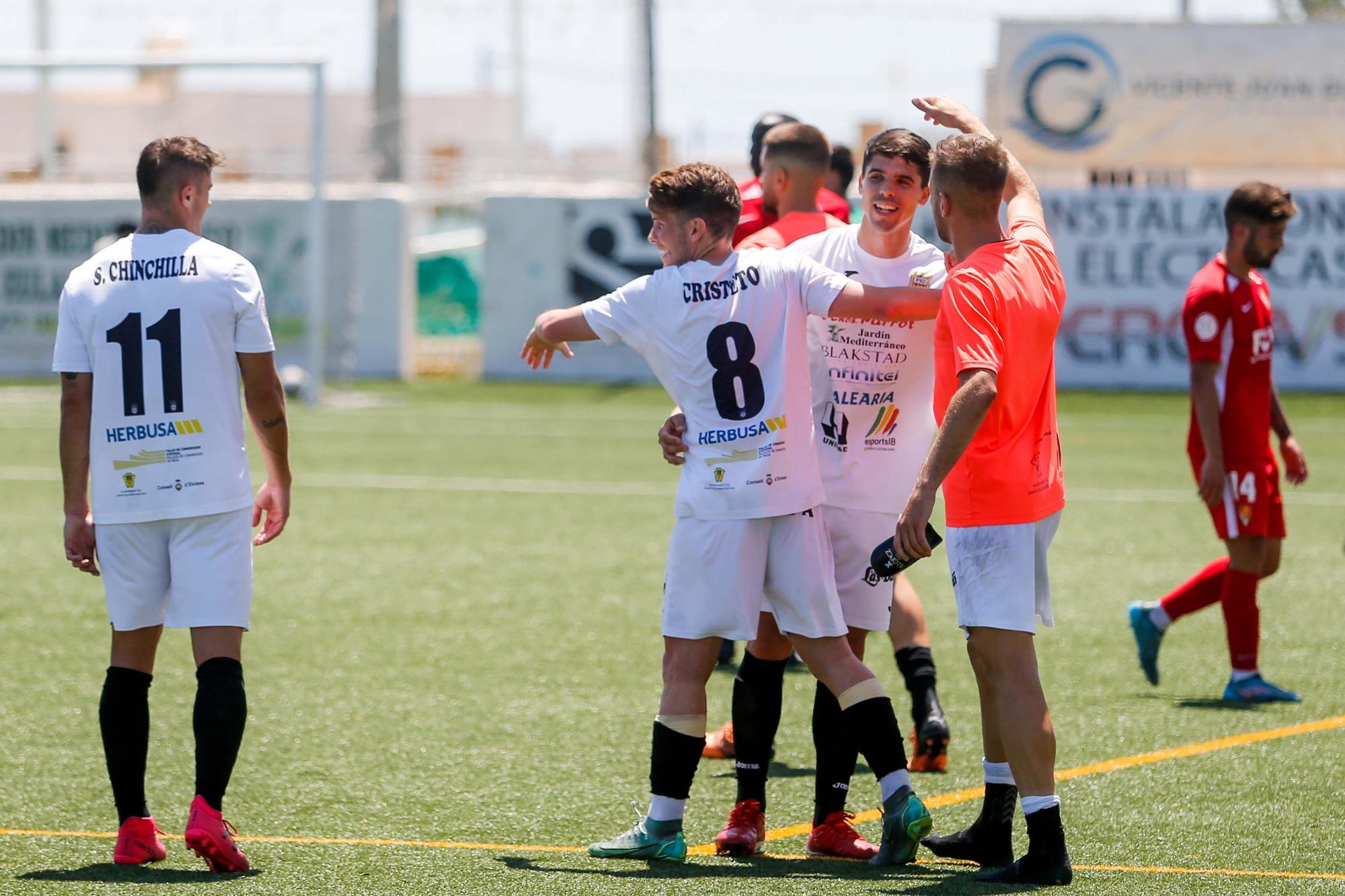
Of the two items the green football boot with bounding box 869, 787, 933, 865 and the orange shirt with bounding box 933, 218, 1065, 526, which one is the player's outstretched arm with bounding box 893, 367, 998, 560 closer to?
the orange shirt with bounding box 933, 218, 1065, 526

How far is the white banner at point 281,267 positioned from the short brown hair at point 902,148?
2027 cm

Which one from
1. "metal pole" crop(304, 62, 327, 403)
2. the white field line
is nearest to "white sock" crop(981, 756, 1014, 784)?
the white field line

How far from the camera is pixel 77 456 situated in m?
4.91

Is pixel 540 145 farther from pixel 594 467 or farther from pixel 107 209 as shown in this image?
pixel 594 467

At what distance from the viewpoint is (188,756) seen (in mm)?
6254

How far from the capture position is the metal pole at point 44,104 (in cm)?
2917

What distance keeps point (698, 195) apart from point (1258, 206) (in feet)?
10.4

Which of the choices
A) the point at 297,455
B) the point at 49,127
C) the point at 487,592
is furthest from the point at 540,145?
the point at 487,592

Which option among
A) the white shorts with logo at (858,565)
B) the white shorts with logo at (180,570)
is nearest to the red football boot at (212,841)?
the white shorts with logo at (180,570)

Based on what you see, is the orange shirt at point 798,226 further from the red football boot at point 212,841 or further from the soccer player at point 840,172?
the red football boot at point 212,841

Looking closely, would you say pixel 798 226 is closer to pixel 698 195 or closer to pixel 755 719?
pixel 698 195

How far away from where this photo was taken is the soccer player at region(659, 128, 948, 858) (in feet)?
16.9

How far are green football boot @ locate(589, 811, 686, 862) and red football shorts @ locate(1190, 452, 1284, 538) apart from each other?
320 cm

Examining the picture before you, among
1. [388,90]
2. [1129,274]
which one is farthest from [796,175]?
[388,90]
